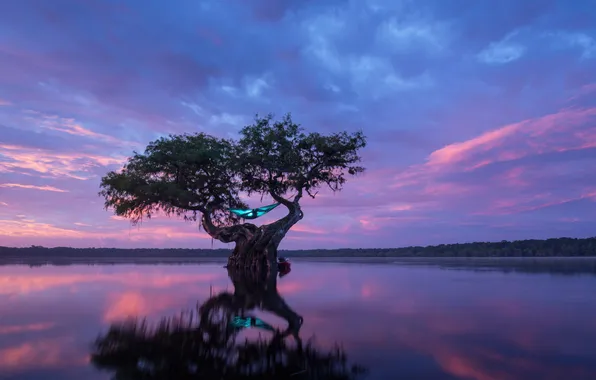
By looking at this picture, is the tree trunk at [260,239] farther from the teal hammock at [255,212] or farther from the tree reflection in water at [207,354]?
the tree reflection in water at [207,354]

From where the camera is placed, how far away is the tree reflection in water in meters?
6.48

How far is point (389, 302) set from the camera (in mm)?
14867

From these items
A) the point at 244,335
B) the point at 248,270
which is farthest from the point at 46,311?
the point at 248,270

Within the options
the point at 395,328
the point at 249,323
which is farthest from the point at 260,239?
the point at 395,328

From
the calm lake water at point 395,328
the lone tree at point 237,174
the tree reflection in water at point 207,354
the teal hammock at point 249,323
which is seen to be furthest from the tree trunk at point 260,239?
the tree reflection in water at point 207,354

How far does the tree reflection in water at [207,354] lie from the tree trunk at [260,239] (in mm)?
25758

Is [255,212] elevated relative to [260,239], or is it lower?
elevated

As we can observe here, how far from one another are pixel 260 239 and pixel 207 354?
29554 millimetres

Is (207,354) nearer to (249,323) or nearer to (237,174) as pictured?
(249,323)

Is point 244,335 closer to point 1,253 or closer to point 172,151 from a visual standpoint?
point 172,151

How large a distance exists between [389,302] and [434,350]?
23.0 feet

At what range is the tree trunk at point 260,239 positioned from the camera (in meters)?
36.9

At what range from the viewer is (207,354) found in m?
7.55

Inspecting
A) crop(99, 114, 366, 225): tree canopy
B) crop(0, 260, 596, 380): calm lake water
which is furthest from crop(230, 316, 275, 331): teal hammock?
crop(99, 114, 366, 225): tree canopy
